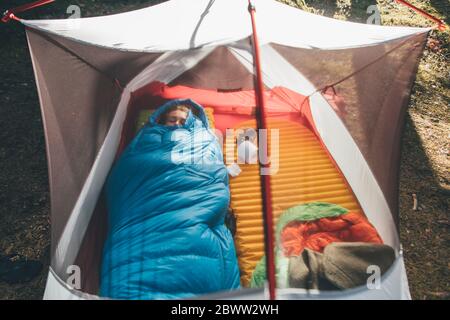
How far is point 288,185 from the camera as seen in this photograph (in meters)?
1.93

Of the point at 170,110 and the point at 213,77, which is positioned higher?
the point at 213,77

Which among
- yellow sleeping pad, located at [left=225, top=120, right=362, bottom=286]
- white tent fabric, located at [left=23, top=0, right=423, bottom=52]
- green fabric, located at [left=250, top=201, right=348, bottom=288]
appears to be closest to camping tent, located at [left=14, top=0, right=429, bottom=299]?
white tent fabric, located at [left=23, top=0, right=423, bottom=52]

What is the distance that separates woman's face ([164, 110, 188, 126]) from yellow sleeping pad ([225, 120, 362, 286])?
0.37 m

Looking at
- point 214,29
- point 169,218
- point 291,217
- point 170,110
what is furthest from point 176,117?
point 291,217

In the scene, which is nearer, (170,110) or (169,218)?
(169,218)

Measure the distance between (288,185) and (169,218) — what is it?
66 centimetres

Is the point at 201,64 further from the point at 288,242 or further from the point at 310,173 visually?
the point at 288,242

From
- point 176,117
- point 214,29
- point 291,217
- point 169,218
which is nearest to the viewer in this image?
point 291,217

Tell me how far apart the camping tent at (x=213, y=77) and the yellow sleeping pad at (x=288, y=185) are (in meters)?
0.15

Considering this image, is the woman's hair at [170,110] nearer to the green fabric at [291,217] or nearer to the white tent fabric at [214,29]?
the white tent fabric at [214,29]

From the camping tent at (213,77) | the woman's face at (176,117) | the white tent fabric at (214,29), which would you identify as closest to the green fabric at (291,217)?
the camping tent at (213,77)

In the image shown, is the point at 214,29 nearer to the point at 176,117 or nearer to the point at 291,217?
the point at 176,117

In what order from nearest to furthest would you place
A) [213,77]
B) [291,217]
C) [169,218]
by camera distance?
[291,217] → [169,218] → [213,77]
